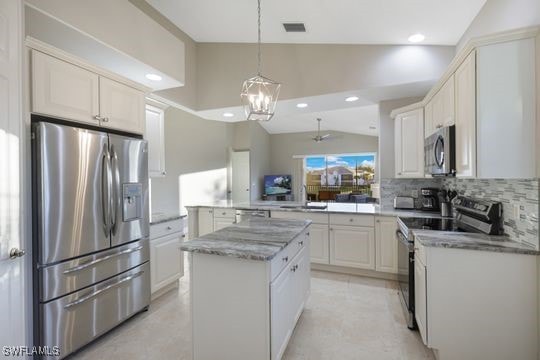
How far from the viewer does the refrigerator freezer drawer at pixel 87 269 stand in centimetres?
177

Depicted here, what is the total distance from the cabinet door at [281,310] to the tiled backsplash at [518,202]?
1.57 m

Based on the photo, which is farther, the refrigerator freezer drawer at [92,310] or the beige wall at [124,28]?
the beige wall at [124,28]

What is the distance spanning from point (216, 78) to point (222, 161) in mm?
3900

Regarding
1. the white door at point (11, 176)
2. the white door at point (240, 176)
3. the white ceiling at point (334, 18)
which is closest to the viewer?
the white door at point (11, 176)

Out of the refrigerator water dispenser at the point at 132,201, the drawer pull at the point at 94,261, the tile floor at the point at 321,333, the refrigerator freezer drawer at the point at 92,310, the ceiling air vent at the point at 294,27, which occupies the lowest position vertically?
the tile floor at the point at 321,333

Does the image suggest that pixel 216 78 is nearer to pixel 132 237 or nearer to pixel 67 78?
pixel 67 78

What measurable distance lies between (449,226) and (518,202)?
0.60 metres

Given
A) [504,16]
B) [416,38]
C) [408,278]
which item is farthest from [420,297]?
[416,38]

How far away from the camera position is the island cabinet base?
5.25 ft

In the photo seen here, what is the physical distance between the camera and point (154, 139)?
3131 mm

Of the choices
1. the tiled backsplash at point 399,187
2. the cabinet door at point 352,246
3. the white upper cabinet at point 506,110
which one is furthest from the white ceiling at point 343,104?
the cabinet door at point 352,246

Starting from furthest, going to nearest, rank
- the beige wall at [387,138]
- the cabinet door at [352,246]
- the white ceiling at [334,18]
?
the beige wall at [387,138] → the cabinet door at [352,246] → the white ceiling at [334,18]

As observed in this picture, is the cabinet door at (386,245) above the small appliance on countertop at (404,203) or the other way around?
the other way around

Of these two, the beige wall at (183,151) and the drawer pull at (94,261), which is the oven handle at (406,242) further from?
the beige wall at (183,151)
